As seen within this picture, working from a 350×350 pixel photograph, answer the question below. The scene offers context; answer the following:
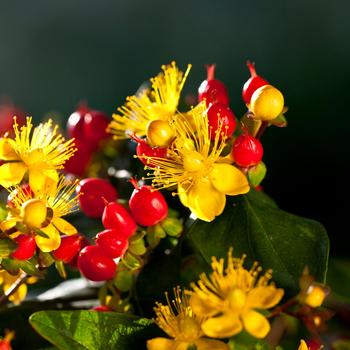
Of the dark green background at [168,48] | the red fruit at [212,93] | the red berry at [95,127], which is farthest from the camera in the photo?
the dark green background at [168,48]

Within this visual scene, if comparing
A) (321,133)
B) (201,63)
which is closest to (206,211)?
(321,133)

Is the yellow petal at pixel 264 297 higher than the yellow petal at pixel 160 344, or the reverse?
the yellow petal at pixel 264 297

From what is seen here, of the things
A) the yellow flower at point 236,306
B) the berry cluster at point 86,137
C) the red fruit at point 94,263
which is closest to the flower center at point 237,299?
the yellow flower at point 236,306

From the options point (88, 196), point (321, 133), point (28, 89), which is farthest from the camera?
point (28, 89)

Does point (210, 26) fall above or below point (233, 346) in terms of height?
below

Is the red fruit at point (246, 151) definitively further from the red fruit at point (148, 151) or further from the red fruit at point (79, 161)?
the red fruit at point (79, 161)

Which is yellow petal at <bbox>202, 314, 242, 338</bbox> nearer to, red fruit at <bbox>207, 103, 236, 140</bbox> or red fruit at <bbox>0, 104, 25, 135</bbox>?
red fruit at <bbox>207, 103, 236, 140</bbox>

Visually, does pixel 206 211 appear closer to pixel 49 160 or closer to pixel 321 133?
pixel 49 160
